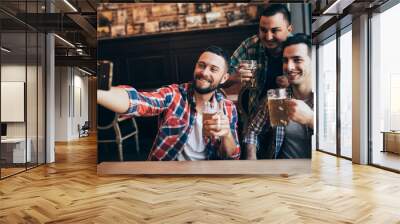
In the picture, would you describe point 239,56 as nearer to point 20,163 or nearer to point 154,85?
point 154,85

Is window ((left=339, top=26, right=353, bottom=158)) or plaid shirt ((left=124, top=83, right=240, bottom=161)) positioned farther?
window ((left=339, top=26, right=353, bottom=158))

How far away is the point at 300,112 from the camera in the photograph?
251 inches

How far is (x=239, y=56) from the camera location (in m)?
6.39

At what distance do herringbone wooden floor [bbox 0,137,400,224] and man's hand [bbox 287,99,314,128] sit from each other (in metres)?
0.98

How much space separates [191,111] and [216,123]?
1.54 ft

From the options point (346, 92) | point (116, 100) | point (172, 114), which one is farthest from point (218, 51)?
point (346, 92)

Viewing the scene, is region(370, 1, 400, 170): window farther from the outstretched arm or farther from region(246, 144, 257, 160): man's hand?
the outstretched arm

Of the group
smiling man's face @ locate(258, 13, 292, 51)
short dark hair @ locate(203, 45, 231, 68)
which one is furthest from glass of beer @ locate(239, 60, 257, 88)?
smiling man's face @ locate(258, 13, 292, 51)

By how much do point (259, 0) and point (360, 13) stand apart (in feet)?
6.69

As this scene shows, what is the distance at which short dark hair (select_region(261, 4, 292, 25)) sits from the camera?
6.35 metres

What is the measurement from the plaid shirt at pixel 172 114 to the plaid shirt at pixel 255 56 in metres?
0.55

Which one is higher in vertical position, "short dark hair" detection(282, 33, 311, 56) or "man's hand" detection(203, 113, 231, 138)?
"short dark hair" detection(282, 33, 311, 56)

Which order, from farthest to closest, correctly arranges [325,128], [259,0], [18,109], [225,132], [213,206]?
1. [325,128]
2. [259,0]
3. [18,109]
4. [225,132]
5. [213,206]

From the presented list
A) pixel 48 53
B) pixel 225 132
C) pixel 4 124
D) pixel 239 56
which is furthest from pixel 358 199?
pixel 48 53
